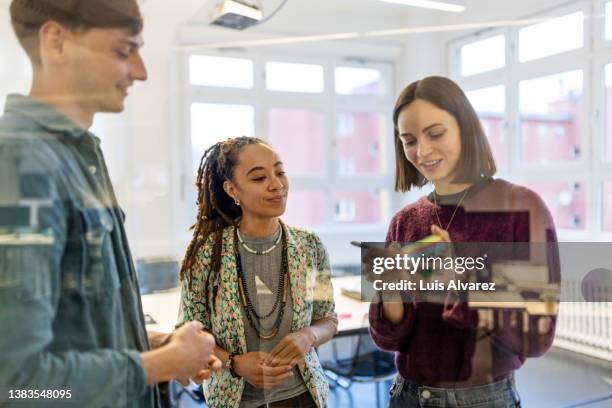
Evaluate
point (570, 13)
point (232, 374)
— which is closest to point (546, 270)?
point (570, 13)

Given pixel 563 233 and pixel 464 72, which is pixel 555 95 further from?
pixel 563 233

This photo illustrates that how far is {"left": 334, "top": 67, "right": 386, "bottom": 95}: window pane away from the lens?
105 centimetres

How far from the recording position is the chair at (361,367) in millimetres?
1935

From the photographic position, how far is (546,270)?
98 centimetres

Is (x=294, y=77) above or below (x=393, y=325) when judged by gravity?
above

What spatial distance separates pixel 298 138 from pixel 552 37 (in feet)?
2.01

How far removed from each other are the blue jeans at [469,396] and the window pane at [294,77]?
722 millimetres

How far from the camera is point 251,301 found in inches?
38.7

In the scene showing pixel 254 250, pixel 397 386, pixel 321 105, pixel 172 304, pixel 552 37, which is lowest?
pixel 397 386

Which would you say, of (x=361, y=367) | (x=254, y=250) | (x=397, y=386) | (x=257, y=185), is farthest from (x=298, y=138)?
(x=361, y=367)

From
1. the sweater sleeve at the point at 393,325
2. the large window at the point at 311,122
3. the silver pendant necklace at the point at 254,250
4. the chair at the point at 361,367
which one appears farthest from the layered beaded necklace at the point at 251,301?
the chair at the point at 361,367

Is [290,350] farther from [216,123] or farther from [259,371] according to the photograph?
[216,123]

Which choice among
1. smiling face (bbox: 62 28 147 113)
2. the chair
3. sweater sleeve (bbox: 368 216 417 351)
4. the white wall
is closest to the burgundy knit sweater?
sweater sleeve (bbox: 368 216 417 351)

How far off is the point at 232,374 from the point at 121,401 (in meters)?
0.30
